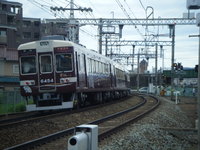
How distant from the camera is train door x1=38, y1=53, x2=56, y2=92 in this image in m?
15.1

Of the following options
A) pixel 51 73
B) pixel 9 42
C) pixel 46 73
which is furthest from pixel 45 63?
pixel 9 42

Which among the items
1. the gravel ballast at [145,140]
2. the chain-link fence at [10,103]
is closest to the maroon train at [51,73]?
the chain-link fence at [10,103]

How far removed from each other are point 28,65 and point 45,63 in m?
0.78

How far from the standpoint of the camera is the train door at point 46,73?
49.6 feet

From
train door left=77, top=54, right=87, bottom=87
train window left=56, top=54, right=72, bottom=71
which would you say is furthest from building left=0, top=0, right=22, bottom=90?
train window left=56, top=54, right=72, bottom=71

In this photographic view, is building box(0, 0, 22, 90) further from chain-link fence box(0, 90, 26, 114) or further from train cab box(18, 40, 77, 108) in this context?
train cab box(18, 40, 77, 108)

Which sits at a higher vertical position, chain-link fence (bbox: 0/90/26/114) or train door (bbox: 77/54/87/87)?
train door (bbox: 77/54/87/87)

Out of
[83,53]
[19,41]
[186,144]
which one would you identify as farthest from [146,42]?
[186,144]

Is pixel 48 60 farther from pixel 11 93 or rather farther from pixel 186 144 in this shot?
pixel 186 144

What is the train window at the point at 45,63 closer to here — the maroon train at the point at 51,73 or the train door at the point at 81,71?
the maroon train at the point at 51,73

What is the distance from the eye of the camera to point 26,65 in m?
15.7

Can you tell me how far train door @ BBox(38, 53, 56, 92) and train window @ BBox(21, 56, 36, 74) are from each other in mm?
294

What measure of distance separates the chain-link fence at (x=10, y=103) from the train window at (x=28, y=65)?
338 centimetres

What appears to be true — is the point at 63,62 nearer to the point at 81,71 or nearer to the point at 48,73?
the point at 48,73
